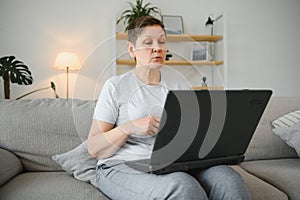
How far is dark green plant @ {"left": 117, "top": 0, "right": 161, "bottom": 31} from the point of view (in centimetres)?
307

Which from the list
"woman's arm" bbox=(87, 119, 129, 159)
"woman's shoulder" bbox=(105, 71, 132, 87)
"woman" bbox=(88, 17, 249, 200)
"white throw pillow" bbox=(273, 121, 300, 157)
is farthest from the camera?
"white throw pillow" bbox=(273, 121, 300, 157)

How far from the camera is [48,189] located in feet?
4.23

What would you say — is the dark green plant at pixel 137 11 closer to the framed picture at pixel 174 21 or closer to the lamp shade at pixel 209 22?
the framed picture at pixel 174 21

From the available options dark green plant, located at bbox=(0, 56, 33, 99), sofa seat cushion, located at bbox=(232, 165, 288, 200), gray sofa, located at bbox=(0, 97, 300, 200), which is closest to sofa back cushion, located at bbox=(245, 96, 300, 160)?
gray sofa, located at bbox=(0, 97, 300, 200)

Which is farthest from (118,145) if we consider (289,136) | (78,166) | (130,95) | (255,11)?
(255,11)

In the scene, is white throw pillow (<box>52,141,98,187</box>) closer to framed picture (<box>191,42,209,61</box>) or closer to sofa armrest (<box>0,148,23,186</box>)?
sofa armrest (<box>0,148,23,186</box>)

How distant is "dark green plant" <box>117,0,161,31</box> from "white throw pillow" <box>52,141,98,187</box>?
5.73 feet

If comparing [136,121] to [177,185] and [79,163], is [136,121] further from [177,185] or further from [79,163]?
[79,163]

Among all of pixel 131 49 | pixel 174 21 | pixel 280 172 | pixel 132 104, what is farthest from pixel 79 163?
pixel 174 21

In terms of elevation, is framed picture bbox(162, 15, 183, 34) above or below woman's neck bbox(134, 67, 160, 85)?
above

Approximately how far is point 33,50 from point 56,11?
434 millimetres

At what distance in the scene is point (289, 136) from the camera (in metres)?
1.76

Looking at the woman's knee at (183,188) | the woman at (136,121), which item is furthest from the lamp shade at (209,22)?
the woman's knee at (183,188)

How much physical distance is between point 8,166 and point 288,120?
147cm
